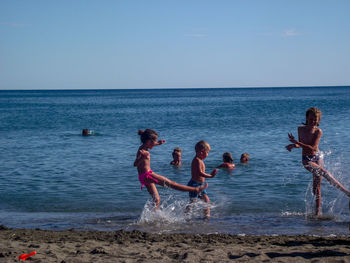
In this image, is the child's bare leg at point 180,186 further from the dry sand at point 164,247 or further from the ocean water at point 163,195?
the dry sand at point 164,247

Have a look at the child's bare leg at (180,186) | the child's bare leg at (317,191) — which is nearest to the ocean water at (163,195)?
the child's bare leg at (317,191)

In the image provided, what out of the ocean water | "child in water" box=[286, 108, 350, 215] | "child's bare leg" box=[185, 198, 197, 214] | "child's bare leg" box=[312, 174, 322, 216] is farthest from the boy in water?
"child's bare leg" box=[312, 174, 322, 216]

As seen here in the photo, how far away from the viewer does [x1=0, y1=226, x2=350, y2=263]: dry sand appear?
5.27 meters

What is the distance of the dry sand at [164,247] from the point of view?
17.3 feet

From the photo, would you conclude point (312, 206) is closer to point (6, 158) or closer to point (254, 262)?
point (254, 262)

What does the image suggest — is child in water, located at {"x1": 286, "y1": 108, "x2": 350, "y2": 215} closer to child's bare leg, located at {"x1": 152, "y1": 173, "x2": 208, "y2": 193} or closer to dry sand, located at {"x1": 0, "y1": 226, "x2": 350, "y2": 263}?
dry sand, located at {"x1": 0, "y1": 226, "x2": 350, "y2": 263}

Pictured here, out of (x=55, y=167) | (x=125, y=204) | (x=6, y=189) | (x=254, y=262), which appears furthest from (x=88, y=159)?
(x=254, y=262)

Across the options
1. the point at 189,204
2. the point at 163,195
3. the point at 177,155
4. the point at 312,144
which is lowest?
the point at 163,195

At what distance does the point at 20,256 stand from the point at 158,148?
1332 centimetres

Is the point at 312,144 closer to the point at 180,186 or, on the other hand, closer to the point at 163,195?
the point at 180,186

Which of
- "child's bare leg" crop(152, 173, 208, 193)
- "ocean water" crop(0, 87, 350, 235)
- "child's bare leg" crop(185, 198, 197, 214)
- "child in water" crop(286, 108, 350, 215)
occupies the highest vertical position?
"child in water" crop(286, 108, 350, 215)

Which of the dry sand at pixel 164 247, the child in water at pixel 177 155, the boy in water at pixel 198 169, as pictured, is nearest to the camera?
the dry sand at pixel 164 247

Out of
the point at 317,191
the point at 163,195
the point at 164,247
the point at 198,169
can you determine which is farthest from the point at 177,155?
the point at 164,247

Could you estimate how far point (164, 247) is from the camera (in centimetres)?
587
